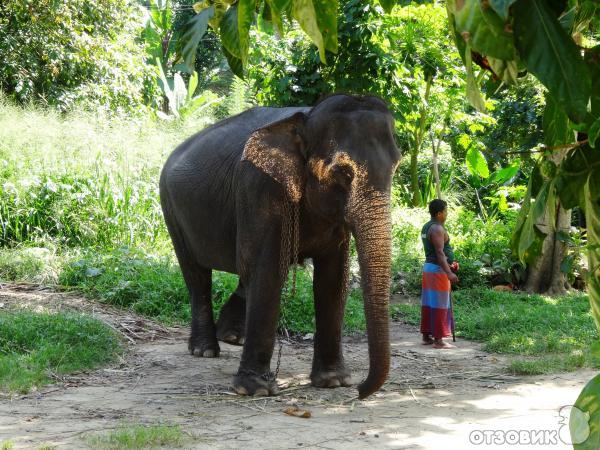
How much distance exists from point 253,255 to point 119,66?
11.4m

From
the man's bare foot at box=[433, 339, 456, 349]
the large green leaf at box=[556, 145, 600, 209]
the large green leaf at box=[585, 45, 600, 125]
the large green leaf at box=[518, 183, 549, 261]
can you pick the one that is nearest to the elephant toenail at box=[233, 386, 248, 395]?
the man's bare foot at box=[433, 339, 456, 349]

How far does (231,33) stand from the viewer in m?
1.81

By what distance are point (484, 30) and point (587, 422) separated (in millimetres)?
666

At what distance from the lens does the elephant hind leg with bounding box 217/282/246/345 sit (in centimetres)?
804

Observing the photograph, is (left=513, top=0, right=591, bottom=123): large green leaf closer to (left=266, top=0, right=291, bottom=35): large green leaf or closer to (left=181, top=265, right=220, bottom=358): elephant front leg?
(left=266, top=0, right=291, bottom=35): large green leaf

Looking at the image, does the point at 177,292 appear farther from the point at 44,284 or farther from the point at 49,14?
the point at 49,14

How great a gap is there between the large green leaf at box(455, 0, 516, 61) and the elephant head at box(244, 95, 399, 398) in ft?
13.3

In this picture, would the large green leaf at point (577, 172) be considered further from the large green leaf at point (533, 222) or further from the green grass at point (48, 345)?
the green grass at point (48, 345)

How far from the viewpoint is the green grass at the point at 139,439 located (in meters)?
4.63

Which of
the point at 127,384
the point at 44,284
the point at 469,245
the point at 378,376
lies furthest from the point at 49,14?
the point at 378,376

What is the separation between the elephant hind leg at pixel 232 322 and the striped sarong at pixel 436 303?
1.83 meters

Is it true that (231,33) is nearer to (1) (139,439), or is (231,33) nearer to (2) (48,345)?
(1) (139,439)

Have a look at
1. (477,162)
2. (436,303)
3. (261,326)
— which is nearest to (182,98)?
(477,162)

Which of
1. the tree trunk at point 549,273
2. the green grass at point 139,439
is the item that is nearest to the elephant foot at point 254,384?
the green grass at point 139,439
